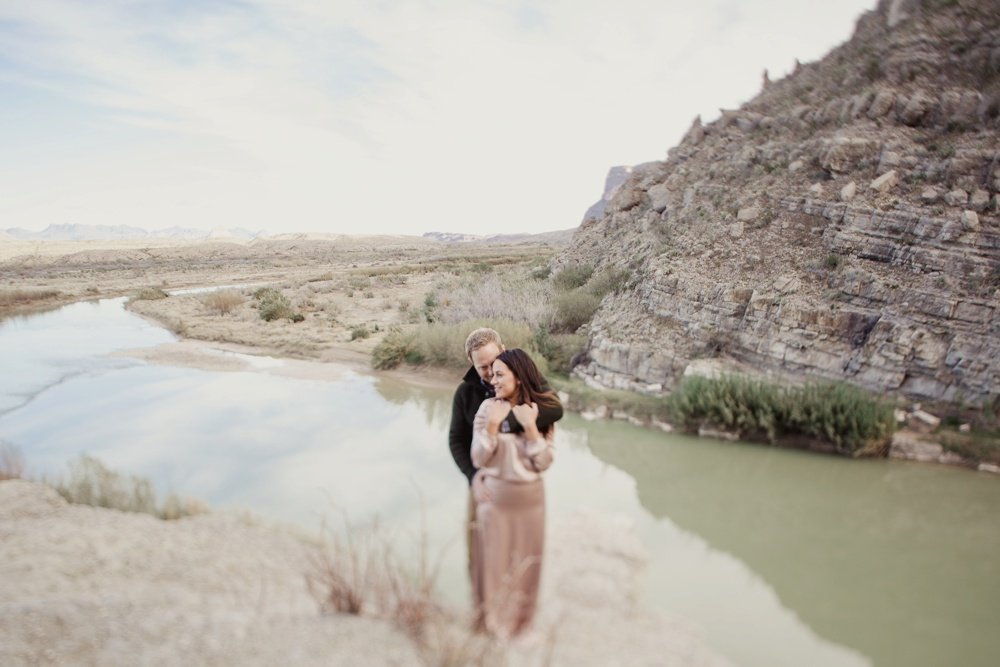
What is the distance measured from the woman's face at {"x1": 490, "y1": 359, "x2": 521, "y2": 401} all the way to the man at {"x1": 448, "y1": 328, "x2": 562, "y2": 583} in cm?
42

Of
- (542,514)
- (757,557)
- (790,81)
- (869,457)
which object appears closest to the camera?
(542,514)

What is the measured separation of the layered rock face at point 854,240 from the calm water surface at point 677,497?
2.57m

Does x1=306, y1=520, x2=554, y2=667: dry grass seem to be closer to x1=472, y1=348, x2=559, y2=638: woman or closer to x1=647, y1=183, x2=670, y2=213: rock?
x1=472, y1=348, x2=559, y2=638: woman

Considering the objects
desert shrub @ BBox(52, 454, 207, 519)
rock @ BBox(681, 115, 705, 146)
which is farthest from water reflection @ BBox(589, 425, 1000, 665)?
rock @ BBox(681, 115, 705, 146)

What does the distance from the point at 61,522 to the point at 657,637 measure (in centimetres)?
558

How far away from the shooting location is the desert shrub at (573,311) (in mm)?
15023

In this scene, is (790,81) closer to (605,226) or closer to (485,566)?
(605,226)

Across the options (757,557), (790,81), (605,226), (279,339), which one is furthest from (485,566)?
(790,81)

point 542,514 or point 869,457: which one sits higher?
point 542,514

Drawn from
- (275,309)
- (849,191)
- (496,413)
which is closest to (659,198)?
(849,191)

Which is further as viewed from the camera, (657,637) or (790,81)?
(790,81)

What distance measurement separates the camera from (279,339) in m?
17.3

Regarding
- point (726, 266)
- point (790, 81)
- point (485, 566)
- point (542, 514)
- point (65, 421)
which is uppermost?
point (790, 81)

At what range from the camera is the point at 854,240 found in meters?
11.3
